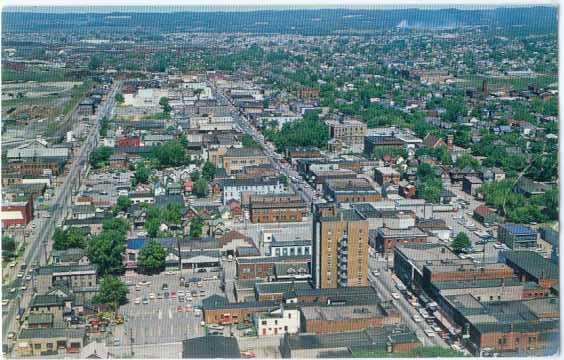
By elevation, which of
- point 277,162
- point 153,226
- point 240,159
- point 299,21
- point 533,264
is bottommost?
point 277,162

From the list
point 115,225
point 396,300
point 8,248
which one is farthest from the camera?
point 115,225

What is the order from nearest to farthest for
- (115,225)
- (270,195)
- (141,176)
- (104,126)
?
(115,225)
(270,195)
(141,176)
(104,126)

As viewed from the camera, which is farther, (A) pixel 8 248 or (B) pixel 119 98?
(B) pixel 119 98

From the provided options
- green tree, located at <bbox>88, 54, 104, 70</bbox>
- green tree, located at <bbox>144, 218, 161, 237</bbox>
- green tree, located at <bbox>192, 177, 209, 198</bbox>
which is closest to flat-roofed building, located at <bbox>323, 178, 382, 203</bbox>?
green tree, located at <bbox>192, 177, 209, 198</bbox>

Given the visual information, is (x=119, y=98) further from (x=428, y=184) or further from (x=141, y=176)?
(x=428, y=184)

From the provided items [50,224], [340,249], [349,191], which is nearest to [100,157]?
[50,224]

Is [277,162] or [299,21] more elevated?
[299,21]

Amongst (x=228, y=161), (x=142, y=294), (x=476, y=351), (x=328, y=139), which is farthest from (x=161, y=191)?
(x=476, y=351)
